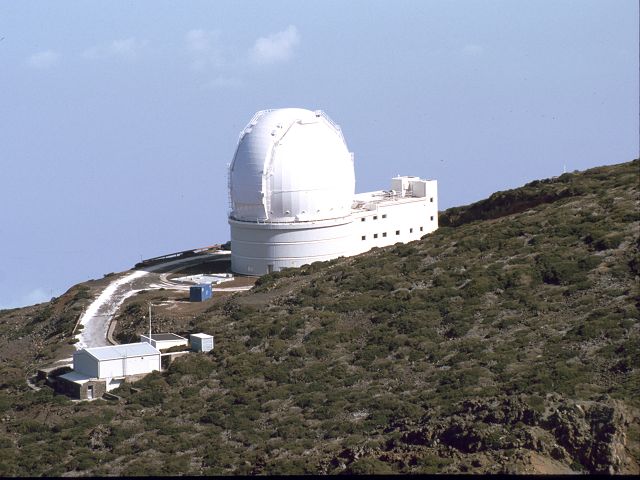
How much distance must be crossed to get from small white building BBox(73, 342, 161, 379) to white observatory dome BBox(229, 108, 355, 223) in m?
14.2

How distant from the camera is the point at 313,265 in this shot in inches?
2233

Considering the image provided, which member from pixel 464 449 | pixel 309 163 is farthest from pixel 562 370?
pixel 309 163

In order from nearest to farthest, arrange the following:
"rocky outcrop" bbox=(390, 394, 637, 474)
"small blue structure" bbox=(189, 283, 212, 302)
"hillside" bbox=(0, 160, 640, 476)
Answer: "rocky outcrop" bbox=(390, 394, 637, 474) < "hillside" bbox=(0, 160, 640, 476) < "small blue structure" bbox=(189, 283, 212, 302)

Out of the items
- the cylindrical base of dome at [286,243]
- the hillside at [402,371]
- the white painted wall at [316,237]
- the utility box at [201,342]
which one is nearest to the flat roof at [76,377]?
the hillside at [402,371]

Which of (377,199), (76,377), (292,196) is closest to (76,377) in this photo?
(76,377)

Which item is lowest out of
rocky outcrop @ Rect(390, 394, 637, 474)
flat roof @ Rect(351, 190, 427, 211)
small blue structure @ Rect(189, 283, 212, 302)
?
rocky outcrop @ Rect(390, 394, 637, 474)

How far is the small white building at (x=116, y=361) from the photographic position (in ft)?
144

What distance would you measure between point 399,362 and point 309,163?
1802cm

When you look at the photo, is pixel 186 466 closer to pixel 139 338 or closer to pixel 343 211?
pixel 139 338

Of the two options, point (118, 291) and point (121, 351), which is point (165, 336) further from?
point (118, 291)

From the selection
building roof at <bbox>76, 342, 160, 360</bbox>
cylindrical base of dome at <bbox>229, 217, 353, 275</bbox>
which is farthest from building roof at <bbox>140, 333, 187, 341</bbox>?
cylindrical base of dome at <bbox>229, 217, 353, 275</bbox>

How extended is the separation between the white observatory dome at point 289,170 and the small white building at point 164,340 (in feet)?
36.9

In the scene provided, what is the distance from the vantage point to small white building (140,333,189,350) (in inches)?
1848

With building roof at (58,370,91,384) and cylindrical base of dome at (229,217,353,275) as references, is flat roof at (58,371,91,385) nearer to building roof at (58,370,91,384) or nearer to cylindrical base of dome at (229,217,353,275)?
building roof at (58,370,91,384)
